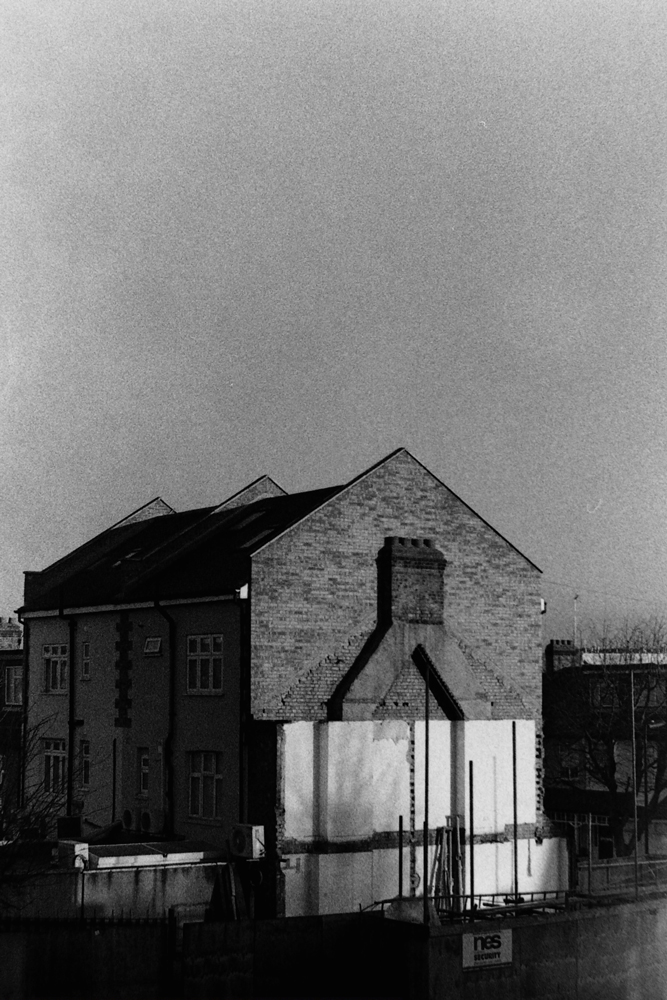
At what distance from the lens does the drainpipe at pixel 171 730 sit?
38.2 m

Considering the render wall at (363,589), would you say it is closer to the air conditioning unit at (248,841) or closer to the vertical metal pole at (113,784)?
the air conditioning unit at (248,841)

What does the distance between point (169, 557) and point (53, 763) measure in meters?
8.13

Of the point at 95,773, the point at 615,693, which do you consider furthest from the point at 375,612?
the point at 615,693

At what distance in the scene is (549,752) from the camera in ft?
197

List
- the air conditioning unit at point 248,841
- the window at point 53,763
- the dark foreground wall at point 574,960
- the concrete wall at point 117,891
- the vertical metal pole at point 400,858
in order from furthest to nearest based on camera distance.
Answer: the window at point 53,763 < the air conditioning unit at point 248,841 < the vertical metal pole at point 400,858 < the concrete wall at point 117,891 < the dark foreground wall at point 574,960

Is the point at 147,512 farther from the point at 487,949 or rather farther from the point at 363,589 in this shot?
the point at 487,949

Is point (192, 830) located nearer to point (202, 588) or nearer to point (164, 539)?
point (202, 588)

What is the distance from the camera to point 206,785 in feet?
122

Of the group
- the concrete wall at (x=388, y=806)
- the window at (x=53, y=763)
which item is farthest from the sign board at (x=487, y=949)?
the window at (x=53, y=763)

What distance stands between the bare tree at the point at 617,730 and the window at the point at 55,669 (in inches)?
788

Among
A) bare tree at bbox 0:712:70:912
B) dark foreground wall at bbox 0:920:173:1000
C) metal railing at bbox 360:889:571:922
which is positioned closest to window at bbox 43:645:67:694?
bare tree at bbox 0:712:70:912

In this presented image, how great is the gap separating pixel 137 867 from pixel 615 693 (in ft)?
96.1

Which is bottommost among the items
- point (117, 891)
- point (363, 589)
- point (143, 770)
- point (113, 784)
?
point (117, 891)

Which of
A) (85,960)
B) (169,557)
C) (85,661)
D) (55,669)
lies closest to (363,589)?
(169,557)
